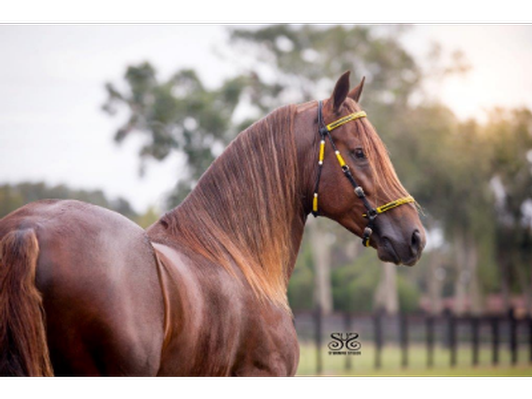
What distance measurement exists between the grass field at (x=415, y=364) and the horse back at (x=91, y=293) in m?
12.3

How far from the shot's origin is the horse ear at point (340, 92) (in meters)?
3.64

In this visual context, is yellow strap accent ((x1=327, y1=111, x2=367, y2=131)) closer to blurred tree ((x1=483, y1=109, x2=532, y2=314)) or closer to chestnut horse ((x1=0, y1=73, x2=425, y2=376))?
chestnut horse ((x1=0, y1=73, x2=425, y2=376))

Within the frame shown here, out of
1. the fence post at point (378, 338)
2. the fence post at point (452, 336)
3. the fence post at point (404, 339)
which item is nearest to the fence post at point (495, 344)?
the fence post at point (452, 336)

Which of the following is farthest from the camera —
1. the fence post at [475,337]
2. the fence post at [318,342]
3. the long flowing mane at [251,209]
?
the fence post at [475,337]

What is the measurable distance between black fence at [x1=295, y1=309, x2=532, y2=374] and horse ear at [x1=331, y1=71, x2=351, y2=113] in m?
12.8

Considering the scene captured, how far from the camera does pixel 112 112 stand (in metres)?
15.9

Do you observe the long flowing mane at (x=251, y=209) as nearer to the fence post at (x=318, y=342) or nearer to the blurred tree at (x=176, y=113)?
the blurred tree at (x=176, y=113)

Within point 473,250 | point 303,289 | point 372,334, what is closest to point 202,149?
point 372,334

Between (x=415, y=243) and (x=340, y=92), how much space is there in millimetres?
949

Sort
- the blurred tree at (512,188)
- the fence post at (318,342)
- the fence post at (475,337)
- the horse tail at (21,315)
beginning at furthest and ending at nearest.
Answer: the blurred tree at (512,188) < the fence post at (475,337) < the fence post at (318,342) < the horse tail at (21,315)

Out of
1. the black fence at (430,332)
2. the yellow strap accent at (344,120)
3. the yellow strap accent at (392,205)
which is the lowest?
the black fence at (430,332)

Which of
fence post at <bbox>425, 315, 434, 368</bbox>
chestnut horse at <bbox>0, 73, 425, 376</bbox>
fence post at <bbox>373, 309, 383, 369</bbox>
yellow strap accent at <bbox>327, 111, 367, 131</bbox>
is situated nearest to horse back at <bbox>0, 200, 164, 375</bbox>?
chestnut horse at <bbox>0, 73, 425, 376</bbox>

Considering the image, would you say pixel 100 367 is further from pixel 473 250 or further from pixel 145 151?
pixel 473 250

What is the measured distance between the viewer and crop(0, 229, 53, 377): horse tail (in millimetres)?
2348
